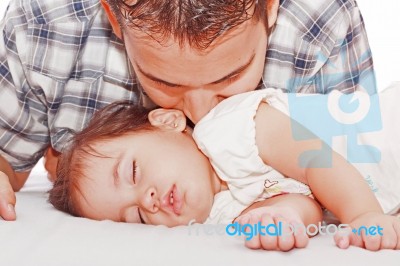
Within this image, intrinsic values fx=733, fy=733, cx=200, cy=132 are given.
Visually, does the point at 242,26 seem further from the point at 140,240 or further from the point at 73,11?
the point at 73,11

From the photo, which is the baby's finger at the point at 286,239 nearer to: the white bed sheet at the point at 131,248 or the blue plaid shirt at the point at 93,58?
the white bed sheet at the point at 131,248

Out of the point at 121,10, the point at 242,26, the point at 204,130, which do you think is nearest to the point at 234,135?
the point at 204,130

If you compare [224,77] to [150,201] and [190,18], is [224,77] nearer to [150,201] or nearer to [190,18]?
[190,18]

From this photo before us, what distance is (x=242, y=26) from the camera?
1.19 meters

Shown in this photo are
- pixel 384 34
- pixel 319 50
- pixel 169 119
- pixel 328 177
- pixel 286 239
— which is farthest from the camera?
pixel 384 34

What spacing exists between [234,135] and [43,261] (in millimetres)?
411

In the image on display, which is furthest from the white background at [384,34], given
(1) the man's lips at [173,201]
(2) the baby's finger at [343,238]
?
(2) the baby's finger at [343,238]

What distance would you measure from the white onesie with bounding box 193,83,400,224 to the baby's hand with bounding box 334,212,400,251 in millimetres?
209

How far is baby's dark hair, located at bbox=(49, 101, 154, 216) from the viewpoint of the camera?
4.20 ft

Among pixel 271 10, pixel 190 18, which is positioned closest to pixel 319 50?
pixel 271 10

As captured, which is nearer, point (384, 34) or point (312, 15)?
point (312, 15)

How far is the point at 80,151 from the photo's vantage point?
4.26ft

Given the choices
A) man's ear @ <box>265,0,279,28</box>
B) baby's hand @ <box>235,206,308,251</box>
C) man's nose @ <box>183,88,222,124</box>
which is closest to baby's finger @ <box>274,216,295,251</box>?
baby's hand @ <box>235,206,308,251</box>

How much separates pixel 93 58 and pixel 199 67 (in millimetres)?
432
